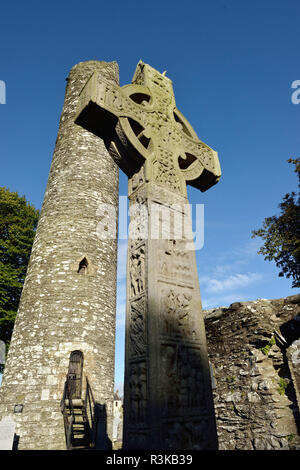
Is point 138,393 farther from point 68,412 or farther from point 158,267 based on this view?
point 68,412

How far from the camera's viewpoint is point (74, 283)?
419 inches

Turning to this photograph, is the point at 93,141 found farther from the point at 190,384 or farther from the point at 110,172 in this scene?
the point at 190,384

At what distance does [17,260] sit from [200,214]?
44.6 ft


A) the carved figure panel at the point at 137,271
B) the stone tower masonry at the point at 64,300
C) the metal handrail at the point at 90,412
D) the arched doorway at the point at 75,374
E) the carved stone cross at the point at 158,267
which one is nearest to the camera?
the carved stone cross at the point at 158,267

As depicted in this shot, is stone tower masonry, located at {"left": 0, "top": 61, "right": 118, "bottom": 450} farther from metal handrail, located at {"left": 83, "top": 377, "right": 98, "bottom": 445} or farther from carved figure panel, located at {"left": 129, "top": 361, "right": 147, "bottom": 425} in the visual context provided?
carved figure panel, located at {"left": 129, "top": 361, "right": 147, "bottom": 425}

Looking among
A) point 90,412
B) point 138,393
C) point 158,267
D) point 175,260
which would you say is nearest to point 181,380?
point 138,393

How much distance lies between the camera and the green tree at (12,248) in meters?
13.9

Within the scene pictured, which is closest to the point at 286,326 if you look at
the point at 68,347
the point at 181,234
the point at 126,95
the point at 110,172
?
the point at 181,234

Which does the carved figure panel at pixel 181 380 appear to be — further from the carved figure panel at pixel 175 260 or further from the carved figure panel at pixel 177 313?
the carved figure panel at pixel 175 260

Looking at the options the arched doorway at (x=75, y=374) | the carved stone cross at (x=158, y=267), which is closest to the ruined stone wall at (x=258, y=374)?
the carved stone cross at (x=158, y=267)

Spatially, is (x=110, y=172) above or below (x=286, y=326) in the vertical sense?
above

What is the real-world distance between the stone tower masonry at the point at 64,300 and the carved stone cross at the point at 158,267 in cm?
729

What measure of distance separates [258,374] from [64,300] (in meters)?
6.71
